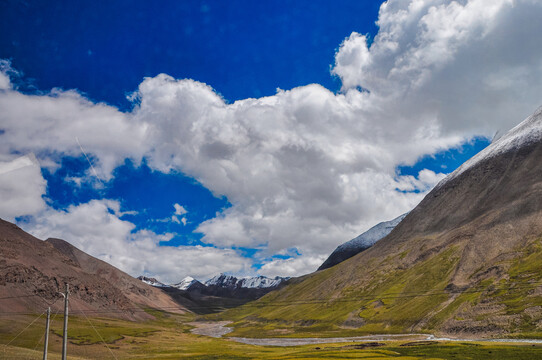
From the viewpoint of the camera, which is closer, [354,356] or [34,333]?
[354,356]

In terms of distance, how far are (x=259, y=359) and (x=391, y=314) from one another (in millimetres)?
100583

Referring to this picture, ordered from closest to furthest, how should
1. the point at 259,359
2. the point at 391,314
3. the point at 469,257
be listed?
the point at 259,359, the point at 391,314, the point at 469,257

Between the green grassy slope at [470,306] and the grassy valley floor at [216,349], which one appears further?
the green grassy slope at [470,306]

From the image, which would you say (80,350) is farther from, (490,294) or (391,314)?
(490,294)

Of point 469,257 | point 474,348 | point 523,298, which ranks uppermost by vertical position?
point 469,257

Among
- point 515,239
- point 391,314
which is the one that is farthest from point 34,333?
point 515,239

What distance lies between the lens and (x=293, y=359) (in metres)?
88.4

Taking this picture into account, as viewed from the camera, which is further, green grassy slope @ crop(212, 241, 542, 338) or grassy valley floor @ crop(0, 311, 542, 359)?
green grassy slope @ crop(212, 241, 542, 338)

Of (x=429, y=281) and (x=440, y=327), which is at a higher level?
(x=429, y=281)

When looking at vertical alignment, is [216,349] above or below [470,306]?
below

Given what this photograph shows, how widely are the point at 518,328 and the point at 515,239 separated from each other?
284 ft

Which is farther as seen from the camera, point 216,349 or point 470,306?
point 470,306

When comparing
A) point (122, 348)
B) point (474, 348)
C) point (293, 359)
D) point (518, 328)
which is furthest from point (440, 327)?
point (122, 348)

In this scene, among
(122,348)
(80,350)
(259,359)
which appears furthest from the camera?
(122,348)
